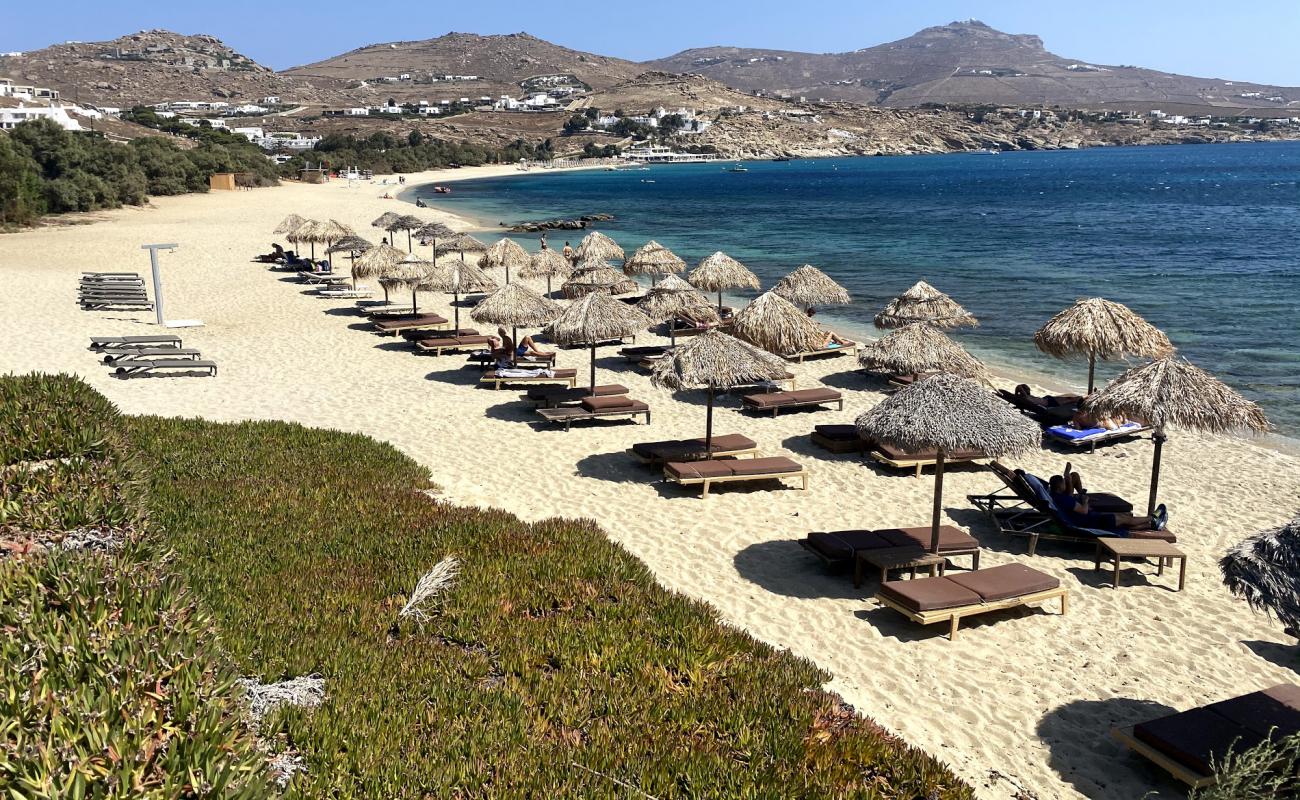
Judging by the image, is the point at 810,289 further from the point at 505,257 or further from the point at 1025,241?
the point at 1025,241

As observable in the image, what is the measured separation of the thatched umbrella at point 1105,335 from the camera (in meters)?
14.6

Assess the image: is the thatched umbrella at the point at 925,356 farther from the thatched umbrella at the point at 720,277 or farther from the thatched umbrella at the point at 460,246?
the thatched umbrella at the point at 460,246

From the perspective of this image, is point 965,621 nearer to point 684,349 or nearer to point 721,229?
point 684,349

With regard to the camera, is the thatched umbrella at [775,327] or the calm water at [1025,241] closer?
the thatched umbrella at [775,327]

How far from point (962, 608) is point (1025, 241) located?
43.9m

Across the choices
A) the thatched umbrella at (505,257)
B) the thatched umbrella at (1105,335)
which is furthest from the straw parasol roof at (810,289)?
the thatched umbrella at (505,257)

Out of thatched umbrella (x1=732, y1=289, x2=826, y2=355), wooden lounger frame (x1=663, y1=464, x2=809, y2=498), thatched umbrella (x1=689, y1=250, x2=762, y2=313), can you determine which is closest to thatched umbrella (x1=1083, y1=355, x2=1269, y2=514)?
wooden lounger frame (x1=663, y1=464, x2=809, y2=498)

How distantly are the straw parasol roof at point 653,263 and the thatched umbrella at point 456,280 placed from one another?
5525 mm

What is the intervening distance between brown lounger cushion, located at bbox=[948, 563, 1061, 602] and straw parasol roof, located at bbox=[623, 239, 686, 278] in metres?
16.9

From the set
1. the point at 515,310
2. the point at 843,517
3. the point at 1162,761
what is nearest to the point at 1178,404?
the point at 843,517

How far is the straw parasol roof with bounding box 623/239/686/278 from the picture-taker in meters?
24.7

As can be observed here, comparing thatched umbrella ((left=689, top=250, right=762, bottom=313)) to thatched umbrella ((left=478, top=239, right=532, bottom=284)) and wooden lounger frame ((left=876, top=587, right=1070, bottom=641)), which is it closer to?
thatched umbrella ((left=478, top=239, right=532, bottom=284))

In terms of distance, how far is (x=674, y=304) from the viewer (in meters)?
20.6

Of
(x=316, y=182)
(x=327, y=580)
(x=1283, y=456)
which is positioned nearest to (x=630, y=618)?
(x=327, y=580)
